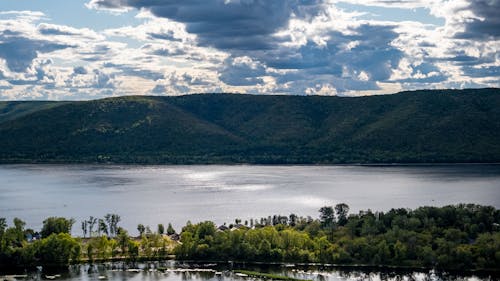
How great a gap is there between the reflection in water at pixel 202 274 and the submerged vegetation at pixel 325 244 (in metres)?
2.59

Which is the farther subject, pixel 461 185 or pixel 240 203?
Answer: pixel 461 185

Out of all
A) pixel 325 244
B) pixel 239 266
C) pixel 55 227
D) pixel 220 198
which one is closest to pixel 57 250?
pixel 55 227

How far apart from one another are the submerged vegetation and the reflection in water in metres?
2.59

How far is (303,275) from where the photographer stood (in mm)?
82688

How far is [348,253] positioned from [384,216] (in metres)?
14.9

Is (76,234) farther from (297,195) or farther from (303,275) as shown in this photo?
(297,195)

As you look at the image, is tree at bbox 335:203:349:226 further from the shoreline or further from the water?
the water

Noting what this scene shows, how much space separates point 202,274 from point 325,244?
683 inches

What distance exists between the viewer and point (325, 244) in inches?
3580

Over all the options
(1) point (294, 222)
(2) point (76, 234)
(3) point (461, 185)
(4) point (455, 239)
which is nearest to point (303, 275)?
(4) point (455, 239)

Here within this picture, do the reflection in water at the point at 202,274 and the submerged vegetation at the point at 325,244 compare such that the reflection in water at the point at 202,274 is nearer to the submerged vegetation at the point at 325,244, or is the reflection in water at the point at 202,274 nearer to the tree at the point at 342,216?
the submerged vegetation at the point at 325,244

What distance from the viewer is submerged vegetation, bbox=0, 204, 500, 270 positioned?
281 feet

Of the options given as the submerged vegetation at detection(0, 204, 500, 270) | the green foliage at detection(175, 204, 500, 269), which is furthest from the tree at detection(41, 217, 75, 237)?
the green foliage at detection(175, 204, 500, 269)

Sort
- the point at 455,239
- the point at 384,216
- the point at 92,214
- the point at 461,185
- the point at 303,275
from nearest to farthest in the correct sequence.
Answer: the point at 303,275 → the point at 455,239 → the point at 384,216 → the point at 92,214 → the point at 461,185
